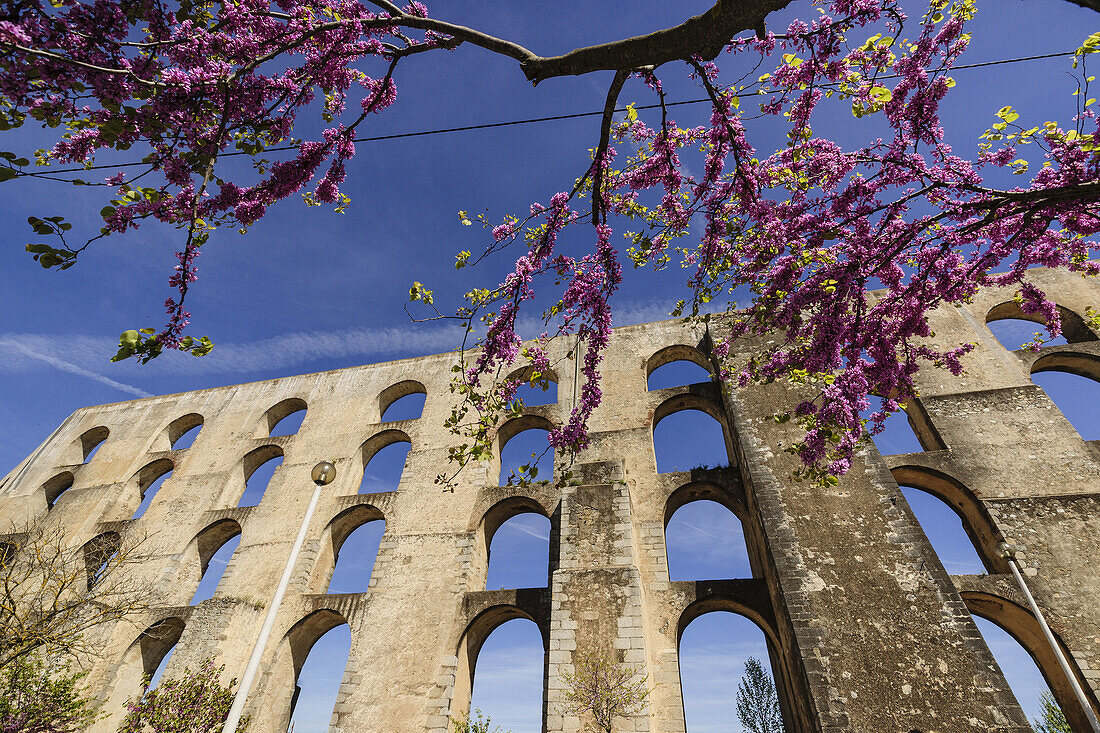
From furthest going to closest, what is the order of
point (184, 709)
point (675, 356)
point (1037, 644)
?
point (675, 356)
point (184, 709)
point (1037, 644)

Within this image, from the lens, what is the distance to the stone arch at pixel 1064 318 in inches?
527

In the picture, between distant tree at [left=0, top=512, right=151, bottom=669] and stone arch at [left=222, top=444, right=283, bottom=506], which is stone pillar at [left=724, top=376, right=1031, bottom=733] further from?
stone arch at [left=222, top=444, right=283, bottom=506]

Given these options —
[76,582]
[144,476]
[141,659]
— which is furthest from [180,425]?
[141,659]

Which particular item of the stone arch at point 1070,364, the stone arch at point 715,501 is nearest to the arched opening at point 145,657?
the stone arch at point 715,501

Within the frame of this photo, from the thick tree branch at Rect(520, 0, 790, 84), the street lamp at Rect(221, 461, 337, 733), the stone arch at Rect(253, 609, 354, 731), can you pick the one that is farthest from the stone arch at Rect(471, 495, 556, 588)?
the thick tree branch at Rect(520, 0, 790, 84)

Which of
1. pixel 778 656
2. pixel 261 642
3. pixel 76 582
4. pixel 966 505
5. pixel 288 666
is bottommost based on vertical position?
pixel 261 642

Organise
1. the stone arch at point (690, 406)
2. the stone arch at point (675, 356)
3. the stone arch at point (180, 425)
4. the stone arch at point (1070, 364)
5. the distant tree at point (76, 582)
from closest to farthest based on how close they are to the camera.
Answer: the distant tree at point (76, 582) → the stone arch at point (1070, 364) → the stone arch at point (690, 406) → the stone arch at point (675, 356) → the stone arch at point (180, 425)

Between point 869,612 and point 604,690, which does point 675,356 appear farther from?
point 604,690

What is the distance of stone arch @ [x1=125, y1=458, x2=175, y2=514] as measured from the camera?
1848 cm

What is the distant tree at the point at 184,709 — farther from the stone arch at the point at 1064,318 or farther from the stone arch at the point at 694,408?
the stone arch at the point at 1064,318

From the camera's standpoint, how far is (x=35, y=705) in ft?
34.3

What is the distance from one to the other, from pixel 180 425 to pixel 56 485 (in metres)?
5.44

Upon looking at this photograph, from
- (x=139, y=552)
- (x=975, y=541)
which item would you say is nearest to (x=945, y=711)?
(x=975, y=541)

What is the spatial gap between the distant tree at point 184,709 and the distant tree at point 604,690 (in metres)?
6.61
